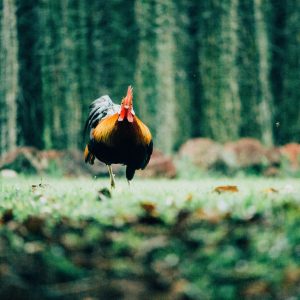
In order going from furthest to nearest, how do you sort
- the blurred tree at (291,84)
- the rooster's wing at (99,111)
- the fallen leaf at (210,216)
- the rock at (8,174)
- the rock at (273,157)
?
the blurred tree at (291,84) < the rock at (273,157) < the rock at (8,174) < the rooster's wing at (99,111) < the fallen leaf at (210,216)

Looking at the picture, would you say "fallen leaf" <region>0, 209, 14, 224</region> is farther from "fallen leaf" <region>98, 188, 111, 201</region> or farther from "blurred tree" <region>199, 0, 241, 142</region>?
"blurred tree" <region>199, 0, 241, 142</region>

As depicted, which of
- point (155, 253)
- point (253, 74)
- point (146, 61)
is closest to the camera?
point (155, 253)

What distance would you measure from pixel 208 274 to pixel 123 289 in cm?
39

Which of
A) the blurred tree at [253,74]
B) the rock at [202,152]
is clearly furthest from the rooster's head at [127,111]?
the blurred tree at [253,74]

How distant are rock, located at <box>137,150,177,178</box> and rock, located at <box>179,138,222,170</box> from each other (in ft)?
1.39

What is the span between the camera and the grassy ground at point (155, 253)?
99.7 inches

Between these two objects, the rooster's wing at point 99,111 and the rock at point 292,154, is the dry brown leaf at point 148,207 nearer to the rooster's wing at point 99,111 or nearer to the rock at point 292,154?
the rooster's wing at point 99,111

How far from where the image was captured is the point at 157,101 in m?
10.6

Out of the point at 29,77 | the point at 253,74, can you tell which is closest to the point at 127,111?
the point at 29,77

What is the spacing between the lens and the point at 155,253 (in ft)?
9.12

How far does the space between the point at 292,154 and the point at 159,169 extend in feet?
7.18

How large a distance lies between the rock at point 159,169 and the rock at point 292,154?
1.82m

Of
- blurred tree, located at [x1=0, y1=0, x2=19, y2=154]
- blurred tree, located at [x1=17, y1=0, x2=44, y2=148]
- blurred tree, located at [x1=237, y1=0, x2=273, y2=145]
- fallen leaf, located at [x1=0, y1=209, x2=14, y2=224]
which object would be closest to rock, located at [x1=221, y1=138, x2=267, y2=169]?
blurred tree, located at [x1=237, y1=0, x2=273, y2=145]

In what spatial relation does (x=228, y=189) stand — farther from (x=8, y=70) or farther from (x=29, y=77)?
(x=8, y=70)
